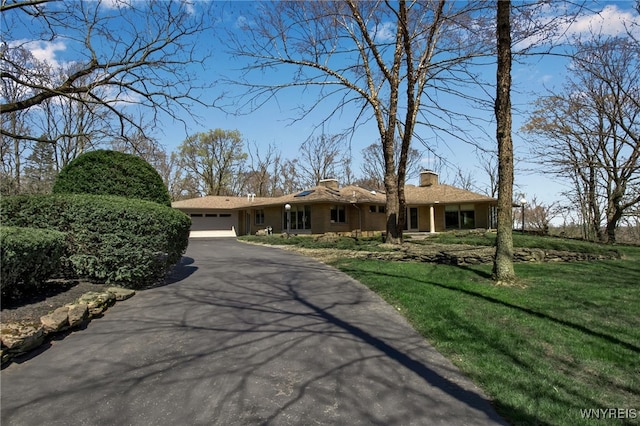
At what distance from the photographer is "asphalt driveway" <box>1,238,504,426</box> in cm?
297

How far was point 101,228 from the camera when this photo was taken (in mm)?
6641

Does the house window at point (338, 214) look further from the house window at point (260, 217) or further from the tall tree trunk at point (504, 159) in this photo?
the tall tree trunk at point (504, 159)

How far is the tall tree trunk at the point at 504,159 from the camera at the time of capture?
8000 mm

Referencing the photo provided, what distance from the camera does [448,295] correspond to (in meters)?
6.81

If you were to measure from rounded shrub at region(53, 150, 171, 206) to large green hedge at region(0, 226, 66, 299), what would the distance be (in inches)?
87.4

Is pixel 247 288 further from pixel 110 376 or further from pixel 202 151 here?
pixel 202 151

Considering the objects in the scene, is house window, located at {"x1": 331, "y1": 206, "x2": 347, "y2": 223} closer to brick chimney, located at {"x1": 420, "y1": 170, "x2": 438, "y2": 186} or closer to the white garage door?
brick chimney, located at {"x1": 420, "y1": 170, "x2": 438, "y2": 186}

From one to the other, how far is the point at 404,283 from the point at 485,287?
1569 millimetres

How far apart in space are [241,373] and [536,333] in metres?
3.74

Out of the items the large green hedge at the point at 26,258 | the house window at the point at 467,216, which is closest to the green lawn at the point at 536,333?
the large green hedge at the point at 26,258

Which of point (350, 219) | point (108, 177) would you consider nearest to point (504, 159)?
point (108, 177)

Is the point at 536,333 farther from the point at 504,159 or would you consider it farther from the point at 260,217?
the point at 260,217

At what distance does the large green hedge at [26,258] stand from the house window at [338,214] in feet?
68.5

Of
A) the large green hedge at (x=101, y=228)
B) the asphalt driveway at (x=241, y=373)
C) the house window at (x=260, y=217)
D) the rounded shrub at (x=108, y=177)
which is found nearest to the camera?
the asphalt driveway at (x=241, y=373)
